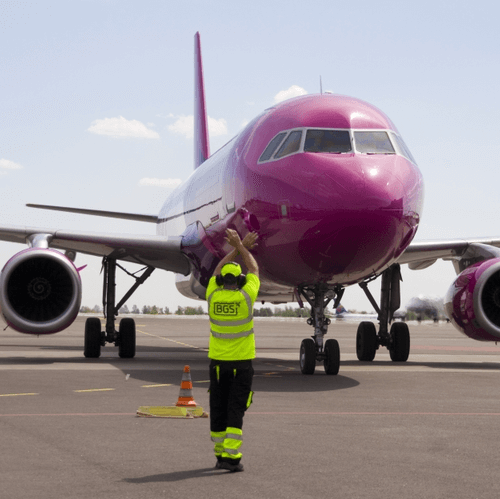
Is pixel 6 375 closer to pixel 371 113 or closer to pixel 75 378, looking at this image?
pixel 75 378

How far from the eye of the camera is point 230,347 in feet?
21.4

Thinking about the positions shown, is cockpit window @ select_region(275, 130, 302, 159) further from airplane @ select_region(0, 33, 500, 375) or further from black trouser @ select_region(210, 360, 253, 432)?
black trouser @ select_region(210, 360, 253, 432)

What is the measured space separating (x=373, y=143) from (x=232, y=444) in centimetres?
685

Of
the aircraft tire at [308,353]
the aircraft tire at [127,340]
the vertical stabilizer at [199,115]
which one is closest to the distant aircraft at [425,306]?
the vertical stabilizer at [199,115]

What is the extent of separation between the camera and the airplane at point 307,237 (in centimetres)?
1108

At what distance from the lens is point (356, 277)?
483 inches

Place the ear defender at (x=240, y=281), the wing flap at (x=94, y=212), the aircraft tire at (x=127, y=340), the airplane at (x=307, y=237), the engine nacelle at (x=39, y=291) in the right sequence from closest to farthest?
the ear defender at (x=240, y=281) < the airplane at (x=307, y=237) < the engine nacelle at (x=39, y=291) < the aircraft tire at (x=127, y=340) < the wing flap at (x=94, y=212)

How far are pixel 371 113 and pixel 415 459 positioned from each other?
7.34m

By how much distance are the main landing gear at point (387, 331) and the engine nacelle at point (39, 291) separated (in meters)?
5.70

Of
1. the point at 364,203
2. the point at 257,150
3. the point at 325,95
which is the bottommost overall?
the point at 364,203

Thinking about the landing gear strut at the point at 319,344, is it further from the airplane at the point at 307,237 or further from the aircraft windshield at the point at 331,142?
the aircraft windshield at the point at 331,142

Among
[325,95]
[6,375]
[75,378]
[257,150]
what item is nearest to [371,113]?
[325,95]

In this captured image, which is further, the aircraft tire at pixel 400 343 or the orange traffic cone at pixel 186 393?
the aircraft tire at pixel 400 343

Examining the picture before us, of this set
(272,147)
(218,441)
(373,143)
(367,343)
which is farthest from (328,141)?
(367,343)
